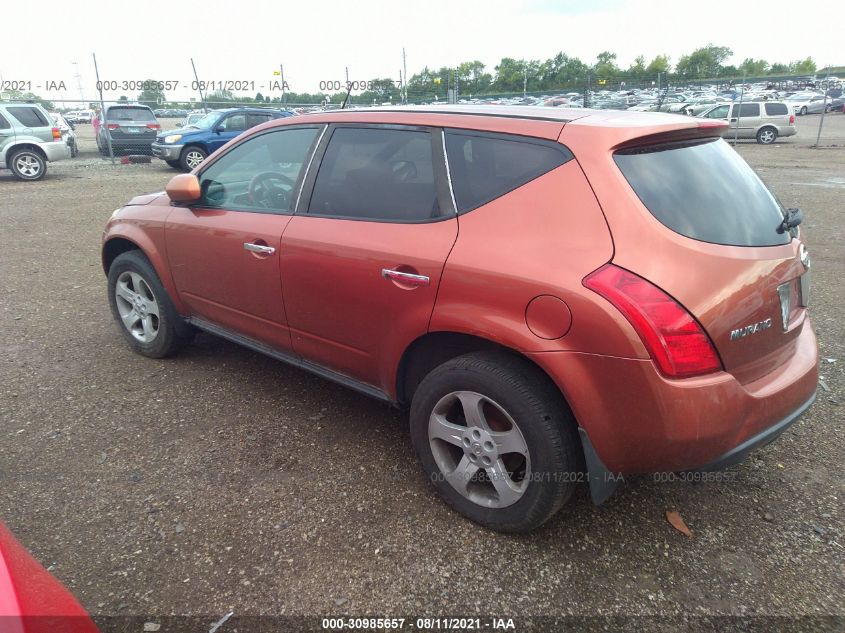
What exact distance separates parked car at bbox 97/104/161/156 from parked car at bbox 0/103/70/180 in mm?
2833

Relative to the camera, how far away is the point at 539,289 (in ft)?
7.00

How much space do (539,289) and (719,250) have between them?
657 mm

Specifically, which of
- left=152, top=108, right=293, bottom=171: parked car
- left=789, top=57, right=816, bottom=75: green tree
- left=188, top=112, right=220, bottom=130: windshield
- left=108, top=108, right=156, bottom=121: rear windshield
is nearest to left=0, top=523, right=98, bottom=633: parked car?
left=152, top=108, right=293, bottom=171: parked car

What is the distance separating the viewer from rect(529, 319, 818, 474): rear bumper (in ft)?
6.56

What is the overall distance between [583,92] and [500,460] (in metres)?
26.4

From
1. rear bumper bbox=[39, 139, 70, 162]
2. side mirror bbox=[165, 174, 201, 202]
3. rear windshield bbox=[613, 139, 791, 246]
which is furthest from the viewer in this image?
rear bumper bbox=[39, 139, 70, 162]

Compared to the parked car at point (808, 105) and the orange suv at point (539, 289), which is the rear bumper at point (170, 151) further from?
the parked car at point (808, 105)

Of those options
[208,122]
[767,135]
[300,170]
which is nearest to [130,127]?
[208,122]

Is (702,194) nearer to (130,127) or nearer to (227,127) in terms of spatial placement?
(227,127)

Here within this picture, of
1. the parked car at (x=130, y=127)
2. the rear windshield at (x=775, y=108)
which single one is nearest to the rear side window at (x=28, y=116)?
the parked car at (x=130, y=127)

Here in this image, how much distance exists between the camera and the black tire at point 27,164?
1362 cm

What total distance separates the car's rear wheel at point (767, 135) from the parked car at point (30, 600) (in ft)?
81.3

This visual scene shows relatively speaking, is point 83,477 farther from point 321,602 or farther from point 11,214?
point 11,214

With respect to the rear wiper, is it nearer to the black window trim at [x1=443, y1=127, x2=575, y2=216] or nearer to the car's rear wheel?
the black window trim at [x1=443, y1=127, x2=575, y2=216]
